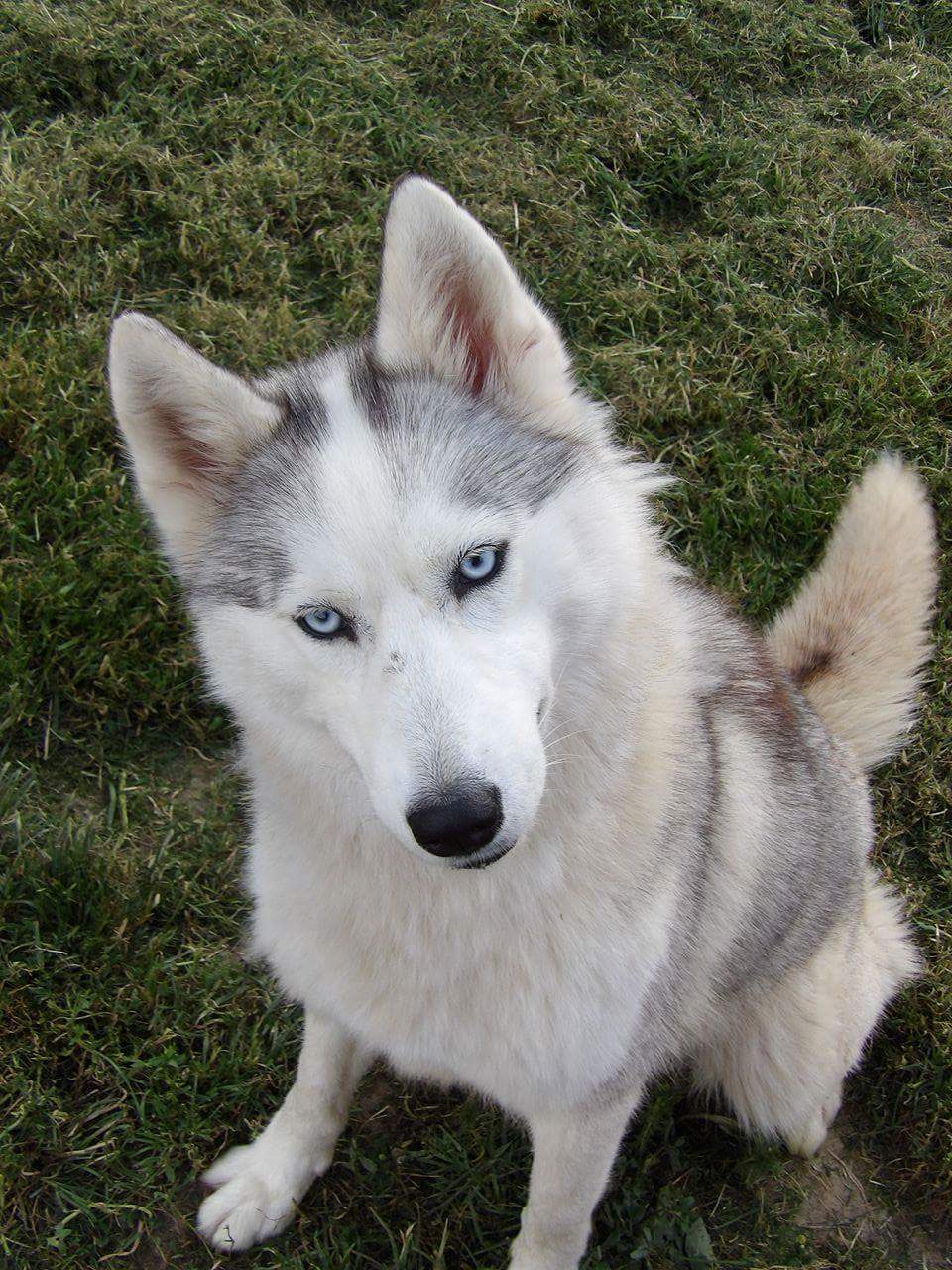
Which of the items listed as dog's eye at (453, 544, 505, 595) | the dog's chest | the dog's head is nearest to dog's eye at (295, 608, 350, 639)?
the dog's head

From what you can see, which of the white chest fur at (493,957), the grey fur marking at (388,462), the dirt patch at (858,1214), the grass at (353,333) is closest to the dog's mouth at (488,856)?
the white chest fur at (493,957)

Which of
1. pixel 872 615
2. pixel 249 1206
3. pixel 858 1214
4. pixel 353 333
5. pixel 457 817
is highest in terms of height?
pixel 457 817

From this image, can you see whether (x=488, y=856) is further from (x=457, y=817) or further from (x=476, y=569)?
(x=476, y=569)

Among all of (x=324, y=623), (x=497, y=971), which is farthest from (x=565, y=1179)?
(x=324, y=623)

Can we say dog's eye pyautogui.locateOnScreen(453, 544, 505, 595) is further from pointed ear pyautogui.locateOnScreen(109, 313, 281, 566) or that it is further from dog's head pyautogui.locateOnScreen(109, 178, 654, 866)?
pointed ear pyautogui.locateOnScreen(109, 313, 281, 566)

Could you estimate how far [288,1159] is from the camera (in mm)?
2607

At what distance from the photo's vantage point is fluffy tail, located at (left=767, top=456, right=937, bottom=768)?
2.86m

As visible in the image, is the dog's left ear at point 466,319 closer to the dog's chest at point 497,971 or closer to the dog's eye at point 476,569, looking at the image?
the dog's eye at point 476,569

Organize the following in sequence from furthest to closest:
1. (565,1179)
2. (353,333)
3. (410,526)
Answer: (353,333) → (565,1179) → (410,526)

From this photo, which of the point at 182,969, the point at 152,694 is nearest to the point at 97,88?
the point at 152,694

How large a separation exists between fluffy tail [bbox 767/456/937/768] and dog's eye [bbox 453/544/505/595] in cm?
137

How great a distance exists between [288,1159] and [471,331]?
6.44 feet

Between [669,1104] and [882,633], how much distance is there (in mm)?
1330

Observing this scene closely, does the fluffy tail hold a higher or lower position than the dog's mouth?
lower
